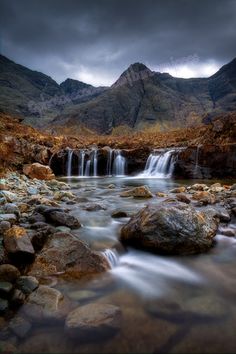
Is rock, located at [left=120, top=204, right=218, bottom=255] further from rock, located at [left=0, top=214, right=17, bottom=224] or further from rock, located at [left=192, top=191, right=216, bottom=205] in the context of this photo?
rock, located at [left=192, top=191, right=216, bottom=205]

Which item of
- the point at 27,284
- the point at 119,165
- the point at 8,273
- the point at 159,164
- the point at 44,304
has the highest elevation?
the point at 159,164

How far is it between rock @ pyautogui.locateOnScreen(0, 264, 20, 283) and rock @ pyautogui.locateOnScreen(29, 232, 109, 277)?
0.44m

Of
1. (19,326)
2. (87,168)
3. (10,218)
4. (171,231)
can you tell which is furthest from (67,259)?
(87,168)

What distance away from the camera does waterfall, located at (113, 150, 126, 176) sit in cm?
3253

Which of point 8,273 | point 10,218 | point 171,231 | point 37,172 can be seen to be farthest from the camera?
point 37,172

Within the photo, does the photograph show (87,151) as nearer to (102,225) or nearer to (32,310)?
(102,225)

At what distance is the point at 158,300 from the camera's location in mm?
4512

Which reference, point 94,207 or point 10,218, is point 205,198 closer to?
point 94,207

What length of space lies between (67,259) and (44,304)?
1.25m

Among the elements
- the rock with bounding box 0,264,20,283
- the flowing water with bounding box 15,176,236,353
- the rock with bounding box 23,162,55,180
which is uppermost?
the rock with bounding box 23,162,55,180

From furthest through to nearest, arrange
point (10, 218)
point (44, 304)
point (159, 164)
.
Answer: point (159, 164)
point (10, 218)
point (44, 304)

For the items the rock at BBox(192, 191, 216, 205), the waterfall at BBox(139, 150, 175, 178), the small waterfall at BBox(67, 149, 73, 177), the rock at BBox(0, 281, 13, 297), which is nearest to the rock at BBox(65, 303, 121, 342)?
the rock at BBox(0, 281, 13, 297)

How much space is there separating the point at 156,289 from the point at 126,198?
8.94 metres

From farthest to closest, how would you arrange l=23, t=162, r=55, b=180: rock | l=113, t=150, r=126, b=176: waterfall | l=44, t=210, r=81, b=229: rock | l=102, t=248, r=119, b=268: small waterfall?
1. l=113, t=150, r=126, b=176: waterfall
2. l=23, t=162, r=55, b=180: rock
3. l=44, t=210, r=81, b=229: rock
4. l=102, t=248, r=119, b=268: small waterfall
